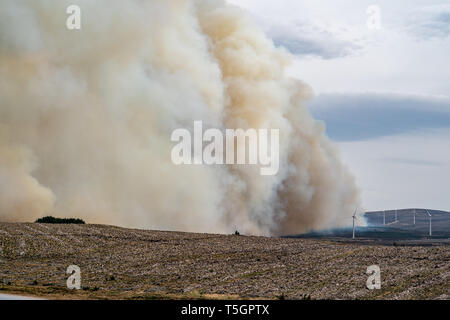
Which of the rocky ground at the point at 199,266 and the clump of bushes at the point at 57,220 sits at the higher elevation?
the clump of bushes at the point at 57,220

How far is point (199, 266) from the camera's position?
44875 millimetres

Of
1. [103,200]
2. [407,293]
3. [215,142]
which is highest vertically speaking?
[215,142]

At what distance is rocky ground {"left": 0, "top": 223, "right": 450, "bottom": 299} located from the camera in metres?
32.5

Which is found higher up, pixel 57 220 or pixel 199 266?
pixel 57 220

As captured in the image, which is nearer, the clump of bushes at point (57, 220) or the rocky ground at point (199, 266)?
the rocky ground at point (199, 266)

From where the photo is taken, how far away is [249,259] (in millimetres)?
49625

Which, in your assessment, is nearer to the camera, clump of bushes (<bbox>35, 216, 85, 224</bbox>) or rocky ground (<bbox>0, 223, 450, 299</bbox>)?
rocky ground (<bbox>0, 223, 450, 299</bbox>)

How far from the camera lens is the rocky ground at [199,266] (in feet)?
107

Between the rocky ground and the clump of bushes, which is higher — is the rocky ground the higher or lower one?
the lower one

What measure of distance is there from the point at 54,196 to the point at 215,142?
26.2 meters

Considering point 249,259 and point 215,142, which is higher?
point 215,142
